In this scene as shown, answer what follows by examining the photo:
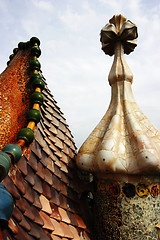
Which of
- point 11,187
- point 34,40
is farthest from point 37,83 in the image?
point 11,187

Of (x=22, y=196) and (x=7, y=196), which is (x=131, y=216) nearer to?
(x=22, y=196)

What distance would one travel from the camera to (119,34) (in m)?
3.02

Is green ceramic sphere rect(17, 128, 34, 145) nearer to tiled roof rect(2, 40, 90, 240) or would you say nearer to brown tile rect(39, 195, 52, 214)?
tiled roof rect(2, 40, 90, 240)

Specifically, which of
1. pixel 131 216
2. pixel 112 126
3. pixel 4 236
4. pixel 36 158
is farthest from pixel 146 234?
pixel 4 236

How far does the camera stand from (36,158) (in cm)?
196

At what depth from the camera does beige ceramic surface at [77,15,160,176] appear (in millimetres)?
2039

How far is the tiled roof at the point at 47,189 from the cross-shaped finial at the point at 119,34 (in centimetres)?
128

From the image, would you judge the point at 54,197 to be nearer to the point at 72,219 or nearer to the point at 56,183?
the point at 56,183

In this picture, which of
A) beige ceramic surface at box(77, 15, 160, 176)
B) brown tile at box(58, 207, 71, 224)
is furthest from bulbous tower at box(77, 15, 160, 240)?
brown tile at box(58, 207, 71, 224)

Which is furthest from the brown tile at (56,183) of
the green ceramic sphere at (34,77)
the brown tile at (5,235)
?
the green ceramic sphere at (34,77)

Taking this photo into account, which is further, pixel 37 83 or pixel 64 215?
pixel 37 83

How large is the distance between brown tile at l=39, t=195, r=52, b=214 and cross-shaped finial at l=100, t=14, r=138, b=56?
2377 mm

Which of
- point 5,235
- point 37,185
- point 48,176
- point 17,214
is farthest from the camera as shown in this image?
point 48,176

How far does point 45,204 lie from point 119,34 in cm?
253
